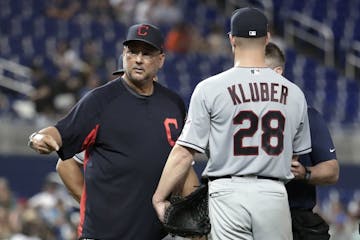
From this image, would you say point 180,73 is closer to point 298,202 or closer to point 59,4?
point 59,4

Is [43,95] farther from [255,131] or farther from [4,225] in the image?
[255,131]

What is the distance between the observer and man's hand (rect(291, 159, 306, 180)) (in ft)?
20.3

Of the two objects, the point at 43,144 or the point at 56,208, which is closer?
the point at 43,144

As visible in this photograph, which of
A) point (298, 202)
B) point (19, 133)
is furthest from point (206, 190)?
point (19, 133)

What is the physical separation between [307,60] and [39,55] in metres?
4.31

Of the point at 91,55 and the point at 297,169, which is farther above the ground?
the point at 91,55

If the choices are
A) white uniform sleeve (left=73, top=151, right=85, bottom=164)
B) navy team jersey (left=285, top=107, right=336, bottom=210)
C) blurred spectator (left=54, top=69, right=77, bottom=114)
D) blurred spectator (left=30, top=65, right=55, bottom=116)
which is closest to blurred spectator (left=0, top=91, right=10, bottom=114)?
blurred spectator (left=30, top=65, right=55, bottom=116)

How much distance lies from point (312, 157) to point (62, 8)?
42.7 ft

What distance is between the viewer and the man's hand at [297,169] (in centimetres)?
619

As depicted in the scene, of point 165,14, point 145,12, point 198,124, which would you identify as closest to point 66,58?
point 145,12

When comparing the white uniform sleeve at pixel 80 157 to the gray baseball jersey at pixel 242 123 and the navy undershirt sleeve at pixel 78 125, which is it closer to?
the navy undershirt sleeve at pixel 78 125

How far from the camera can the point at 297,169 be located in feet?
20.3

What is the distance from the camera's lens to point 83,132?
255 inches

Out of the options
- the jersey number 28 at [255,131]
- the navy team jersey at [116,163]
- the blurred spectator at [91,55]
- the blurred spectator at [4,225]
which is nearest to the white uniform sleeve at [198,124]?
the jersey number 28 at [255,131]
